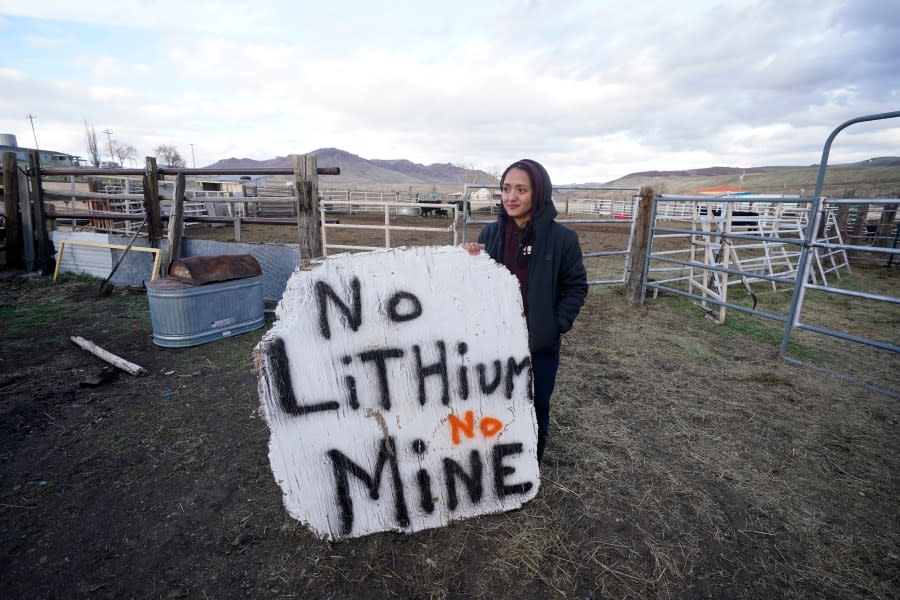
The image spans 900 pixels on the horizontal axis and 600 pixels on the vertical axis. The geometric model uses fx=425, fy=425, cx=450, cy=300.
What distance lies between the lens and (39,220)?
6414 millimetres

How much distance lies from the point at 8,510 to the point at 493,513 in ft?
7.55

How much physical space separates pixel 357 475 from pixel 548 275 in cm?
119

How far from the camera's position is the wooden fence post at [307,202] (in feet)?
13.3

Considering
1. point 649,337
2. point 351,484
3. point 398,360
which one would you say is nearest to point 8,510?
point 351,484

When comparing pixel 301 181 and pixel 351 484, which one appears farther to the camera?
pixel 301 181

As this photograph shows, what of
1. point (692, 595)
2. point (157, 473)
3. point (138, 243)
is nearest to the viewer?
point (692, 595)

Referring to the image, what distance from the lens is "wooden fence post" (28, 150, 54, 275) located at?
6.30 metres

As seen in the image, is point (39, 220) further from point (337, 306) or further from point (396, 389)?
point (396, 389)

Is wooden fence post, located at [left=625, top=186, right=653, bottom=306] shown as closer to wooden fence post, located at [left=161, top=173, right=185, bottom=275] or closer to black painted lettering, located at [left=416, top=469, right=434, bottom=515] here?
black painted lettering, located at [left=416, top=469, right=434, bottom=515]

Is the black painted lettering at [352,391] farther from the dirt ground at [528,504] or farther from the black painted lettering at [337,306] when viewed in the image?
the dirt ground at [528,504]

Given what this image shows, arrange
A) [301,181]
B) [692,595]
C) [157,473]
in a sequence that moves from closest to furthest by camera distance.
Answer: [692,595]
[157,473]
[301,181]

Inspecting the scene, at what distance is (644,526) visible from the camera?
2.01 metres

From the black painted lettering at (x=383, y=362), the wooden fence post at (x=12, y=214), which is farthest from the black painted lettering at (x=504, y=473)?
the wooden fence post at (x=12, y=214)

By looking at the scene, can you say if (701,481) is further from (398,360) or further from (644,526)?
(398,360)
